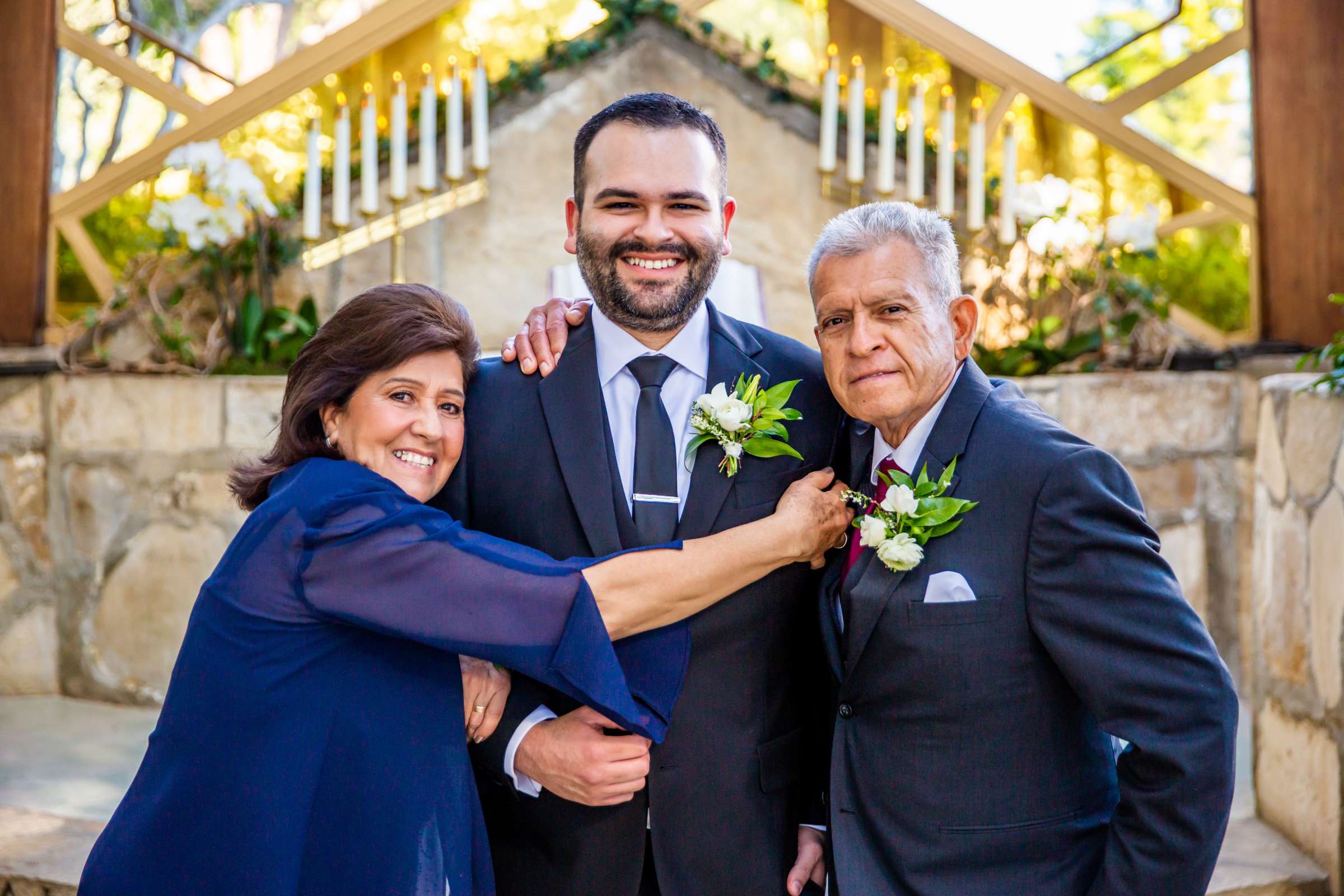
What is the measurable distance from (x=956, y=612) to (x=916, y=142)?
2.96 metres

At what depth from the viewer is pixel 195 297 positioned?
4.22 meters

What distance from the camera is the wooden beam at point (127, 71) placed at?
14.1ft

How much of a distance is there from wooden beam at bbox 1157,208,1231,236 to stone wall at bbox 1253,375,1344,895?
4.91ft

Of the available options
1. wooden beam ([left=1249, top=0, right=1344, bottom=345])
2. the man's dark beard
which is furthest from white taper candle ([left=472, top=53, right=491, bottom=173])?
wooden beam ([left=1249, top=0, right=1344, bottom=345])

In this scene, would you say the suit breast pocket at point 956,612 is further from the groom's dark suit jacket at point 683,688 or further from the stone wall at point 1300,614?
the stone wall at point 1300,614

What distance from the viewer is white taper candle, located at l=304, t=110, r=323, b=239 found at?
3.94 metres

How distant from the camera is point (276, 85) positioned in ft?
14.4

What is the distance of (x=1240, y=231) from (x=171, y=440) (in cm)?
470

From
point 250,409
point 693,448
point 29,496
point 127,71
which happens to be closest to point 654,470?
point 693,448

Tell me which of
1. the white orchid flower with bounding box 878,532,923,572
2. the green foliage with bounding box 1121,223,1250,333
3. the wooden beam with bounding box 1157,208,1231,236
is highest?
the wooden beam with bounding box 1157,208,1231,236

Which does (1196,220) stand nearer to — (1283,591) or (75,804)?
(1283,591)

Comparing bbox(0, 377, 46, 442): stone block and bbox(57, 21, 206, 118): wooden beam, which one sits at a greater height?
bbox(57, 21, 206, 118): wooden beam

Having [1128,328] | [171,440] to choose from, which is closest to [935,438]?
[1128,328]

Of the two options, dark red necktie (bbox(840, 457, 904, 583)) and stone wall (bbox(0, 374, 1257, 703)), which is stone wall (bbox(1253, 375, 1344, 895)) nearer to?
stone wall (bbox(0, 374, 1257, 703))
